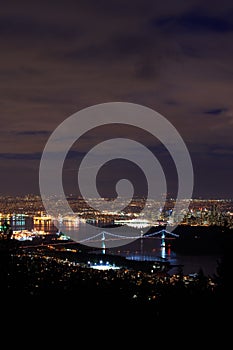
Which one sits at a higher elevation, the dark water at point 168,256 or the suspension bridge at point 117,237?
the suspension bridge at point 117,237

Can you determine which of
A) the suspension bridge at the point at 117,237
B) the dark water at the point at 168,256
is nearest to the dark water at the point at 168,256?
the dark water at the point at 168,256

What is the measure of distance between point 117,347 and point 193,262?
58.7 ft

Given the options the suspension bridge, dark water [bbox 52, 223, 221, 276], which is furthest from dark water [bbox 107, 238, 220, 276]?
the suspension bridge

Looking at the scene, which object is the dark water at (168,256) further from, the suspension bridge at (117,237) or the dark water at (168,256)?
the suspension bridge at (117,237)

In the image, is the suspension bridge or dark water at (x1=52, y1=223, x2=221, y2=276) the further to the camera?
the suspension bridge

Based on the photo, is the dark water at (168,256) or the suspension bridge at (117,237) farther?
the suspension bridge at (117,237)

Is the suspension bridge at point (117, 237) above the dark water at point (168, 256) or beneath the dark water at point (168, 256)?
above

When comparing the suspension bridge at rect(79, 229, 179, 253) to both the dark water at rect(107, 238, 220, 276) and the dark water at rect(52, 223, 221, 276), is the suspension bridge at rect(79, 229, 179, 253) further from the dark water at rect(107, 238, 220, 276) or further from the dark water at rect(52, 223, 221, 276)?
the dark water at rect(107, 238, 220, 276)

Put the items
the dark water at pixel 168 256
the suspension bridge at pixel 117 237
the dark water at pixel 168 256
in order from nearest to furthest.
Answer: the dark water at pixel 168 256 → the dark water at pixel 168 256 → the suspension bridge at pixel 117 237

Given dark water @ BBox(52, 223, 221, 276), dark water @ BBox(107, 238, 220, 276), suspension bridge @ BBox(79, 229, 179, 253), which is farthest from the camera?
suspension bridge @ BBox(79, 229, 179, 253)

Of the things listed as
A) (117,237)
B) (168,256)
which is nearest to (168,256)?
(168,256)

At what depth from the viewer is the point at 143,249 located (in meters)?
30.0

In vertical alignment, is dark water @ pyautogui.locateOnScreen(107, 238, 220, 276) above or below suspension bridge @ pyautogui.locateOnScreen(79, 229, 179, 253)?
below

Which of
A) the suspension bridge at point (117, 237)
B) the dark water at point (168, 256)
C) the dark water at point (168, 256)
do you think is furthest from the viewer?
the suspension bridge at point (117, 237)
